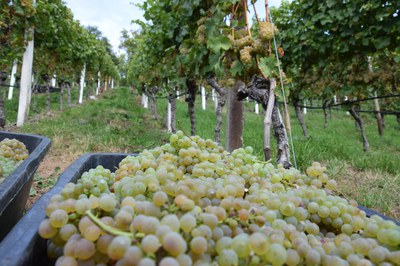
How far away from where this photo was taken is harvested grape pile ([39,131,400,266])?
1.64ft

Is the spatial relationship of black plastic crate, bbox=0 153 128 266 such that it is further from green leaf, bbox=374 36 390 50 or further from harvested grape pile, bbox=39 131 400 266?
green leaf, bbox=374 36 390 50

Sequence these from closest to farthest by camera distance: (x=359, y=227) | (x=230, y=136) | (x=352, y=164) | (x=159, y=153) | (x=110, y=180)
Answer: (x=359, y=227), (x=110, y=180), (x=159, y=153), (x=230, y=136), (x=352, y=164)

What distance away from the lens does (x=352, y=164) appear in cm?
451

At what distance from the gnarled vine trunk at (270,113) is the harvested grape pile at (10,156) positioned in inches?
56.8

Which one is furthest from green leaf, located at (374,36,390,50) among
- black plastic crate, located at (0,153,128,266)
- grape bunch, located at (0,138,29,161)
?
black plastic crate, located at (0,153,128,266)

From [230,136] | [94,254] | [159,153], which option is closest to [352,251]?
[94,254]

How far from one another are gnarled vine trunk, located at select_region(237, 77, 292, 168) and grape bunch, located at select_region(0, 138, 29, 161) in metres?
1.52

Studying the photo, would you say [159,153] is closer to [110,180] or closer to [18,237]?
[110,180]

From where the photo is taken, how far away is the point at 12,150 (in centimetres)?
205

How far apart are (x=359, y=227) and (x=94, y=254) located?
65 cm

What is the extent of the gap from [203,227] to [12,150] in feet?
6.47

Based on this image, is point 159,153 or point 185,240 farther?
point 159,153

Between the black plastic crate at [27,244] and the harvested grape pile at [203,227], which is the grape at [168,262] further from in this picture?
the black plastic crate at [27,244]

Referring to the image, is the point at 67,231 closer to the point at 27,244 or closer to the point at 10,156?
the point at 27,244
